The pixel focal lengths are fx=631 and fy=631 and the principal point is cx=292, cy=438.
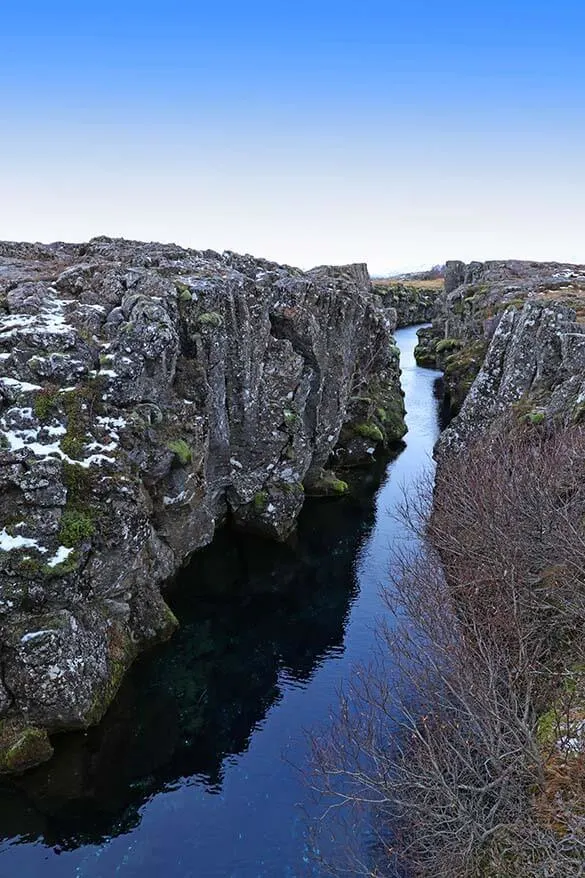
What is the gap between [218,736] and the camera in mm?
24812

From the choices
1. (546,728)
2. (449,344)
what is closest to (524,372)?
(546,728)

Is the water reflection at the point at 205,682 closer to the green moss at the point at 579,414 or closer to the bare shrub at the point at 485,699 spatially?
the bare shrub at the point at 485,699

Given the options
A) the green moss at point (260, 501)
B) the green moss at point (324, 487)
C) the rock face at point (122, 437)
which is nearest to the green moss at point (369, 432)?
the green moss at point (324, 487)

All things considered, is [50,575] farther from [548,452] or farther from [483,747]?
[548,452]

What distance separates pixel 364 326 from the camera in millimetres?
57938

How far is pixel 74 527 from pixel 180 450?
6.83 meters

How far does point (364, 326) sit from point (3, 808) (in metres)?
46.4

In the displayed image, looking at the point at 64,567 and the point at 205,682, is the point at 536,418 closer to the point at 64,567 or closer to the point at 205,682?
the point at 205,682

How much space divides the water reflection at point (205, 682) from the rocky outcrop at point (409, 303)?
358 ft

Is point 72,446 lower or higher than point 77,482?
higher

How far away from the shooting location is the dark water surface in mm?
19234

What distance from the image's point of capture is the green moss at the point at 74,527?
Answer: 2416 cm

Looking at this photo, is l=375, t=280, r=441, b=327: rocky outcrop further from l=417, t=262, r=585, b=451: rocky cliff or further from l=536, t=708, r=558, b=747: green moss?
l=536, t=708, r=558, b=747: green moss

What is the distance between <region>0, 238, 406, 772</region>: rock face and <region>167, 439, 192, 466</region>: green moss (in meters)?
0.09
